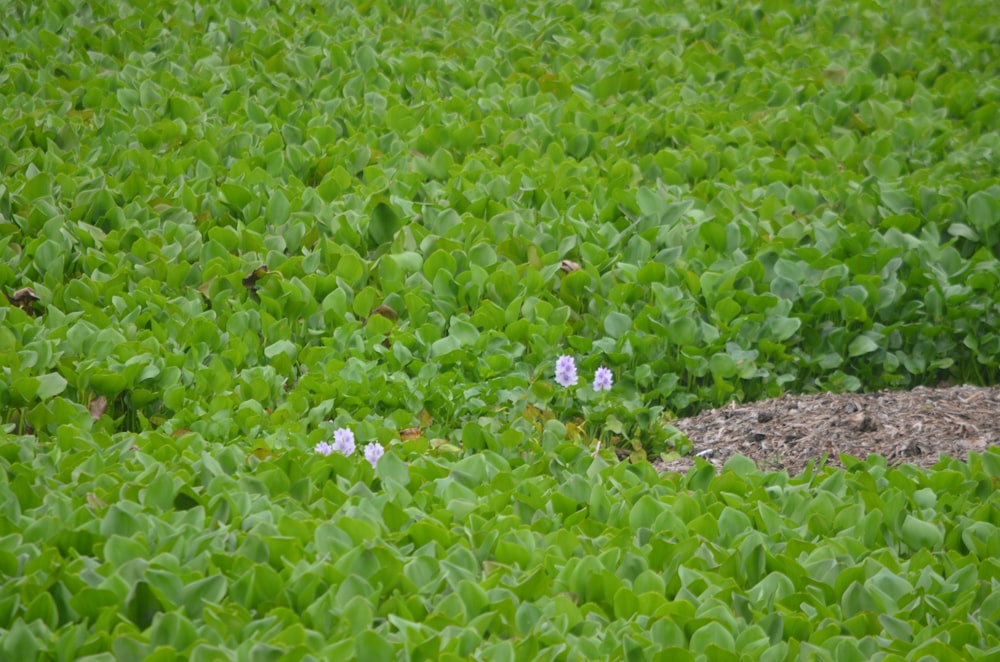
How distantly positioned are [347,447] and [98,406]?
1077 mm

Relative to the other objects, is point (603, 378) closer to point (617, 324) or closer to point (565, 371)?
point (565, 371)

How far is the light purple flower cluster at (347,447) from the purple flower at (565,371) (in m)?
0.86

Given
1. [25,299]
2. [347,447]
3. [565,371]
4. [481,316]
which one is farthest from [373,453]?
[25,299]

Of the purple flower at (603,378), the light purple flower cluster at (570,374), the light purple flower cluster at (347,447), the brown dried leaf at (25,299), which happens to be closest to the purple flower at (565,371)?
the light purple flower cluster at (570,374)

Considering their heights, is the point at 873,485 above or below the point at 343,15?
below

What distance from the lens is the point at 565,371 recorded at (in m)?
4.34

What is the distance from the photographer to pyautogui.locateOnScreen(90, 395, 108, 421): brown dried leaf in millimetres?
4121

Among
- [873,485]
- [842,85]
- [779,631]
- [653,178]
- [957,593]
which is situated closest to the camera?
[779,631]

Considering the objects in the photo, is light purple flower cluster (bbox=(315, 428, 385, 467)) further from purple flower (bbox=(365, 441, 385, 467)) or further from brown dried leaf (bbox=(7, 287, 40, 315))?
brown dried leaf (bbox=(7, 287, 40, 315))

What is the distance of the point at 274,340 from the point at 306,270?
46 centimetres

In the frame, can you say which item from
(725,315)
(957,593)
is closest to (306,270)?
(725,315)

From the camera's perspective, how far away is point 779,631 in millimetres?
2676

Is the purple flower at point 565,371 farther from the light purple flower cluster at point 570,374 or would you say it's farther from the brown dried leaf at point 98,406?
the brown dried leaf at point 98,406

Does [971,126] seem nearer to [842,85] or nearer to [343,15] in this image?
[842,85]
